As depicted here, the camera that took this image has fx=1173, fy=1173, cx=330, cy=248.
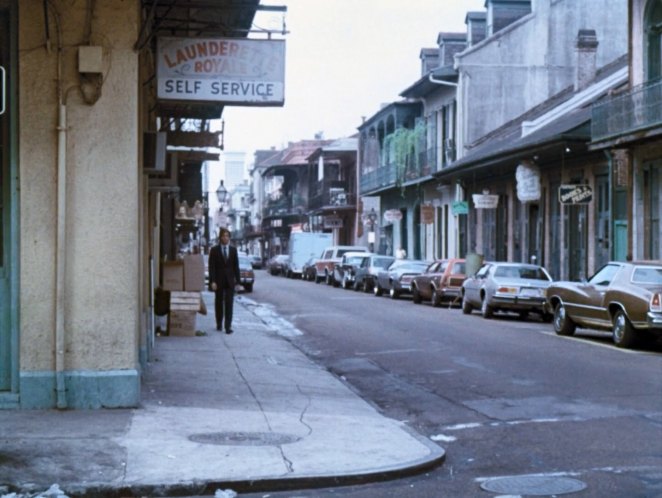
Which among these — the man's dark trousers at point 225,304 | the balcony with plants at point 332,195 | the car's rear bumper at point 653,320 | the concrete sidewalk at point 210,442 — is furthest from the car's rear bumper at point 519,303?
the balcony with plants at point 332,195

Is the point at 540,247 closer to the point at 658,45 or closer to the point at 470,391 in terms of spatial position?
the point at 658,45

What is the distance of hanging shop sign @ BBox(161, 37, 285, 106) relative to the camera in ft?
40.0

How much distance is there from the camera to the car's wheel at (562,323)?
22.5 m

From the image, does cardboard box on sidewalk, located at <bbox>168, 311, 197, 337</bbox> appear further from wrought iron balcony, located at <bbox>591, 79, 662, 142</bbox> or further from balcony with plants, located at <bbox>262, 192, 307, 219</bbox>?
balcony with plants, located at <bbox>262, 192, 307, 219</bbox>

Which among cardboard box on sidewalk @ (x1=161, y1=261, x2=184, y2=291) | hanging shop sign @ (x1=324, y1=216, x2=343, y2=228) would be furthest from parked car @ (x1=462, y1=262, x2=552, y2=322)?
hanging shop sign @ (x1=324, y1=216, x2=343, y2=228)

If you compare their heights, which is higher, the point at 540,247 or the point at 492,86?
the point at 492,86

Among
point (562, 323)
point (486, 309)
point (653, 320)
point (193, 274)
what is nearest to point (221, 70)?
point (193, 274)

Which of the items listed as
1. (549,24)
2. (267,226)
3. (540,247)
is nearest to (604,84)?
(540,247)

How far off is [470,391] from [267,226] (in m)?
92.3

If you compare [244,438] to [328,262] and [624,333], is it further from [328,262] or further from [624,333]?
[328,262]

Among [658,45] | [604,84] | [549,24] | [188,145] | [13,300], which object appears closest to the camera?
[13,300]

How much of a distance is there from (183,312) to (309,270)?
39.7 meters

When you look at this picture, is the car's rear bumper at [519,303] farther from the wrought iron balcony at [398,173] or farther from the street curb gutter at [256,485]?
the wrought iron balcony at [398,173]

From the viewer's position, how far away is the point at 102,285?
10.8 m
